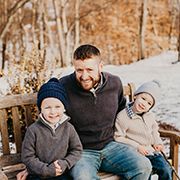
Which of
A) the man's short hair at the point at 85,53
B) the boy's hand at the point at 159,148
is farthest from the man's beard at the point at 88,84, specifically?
the boy's hand at the point at 159,148

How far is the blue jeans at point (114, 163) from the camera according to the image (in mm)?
2166

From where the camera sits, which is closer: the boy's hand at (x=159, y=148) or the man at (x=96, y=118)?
the man at (x=96, y=118)

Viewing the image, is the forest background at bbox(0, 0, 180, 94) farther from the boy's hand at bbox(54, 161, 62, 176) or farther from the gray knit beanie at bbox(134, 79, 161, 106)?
the boy's hand at bbox(54, 161, 62, 176)

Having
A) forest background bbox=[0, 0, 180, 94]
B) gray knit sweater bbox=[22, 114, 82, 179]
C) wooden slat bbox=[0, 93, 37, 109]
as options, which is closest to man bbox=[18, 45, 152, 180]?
gray knit sweater bbox=[22, 114, 82, 179]

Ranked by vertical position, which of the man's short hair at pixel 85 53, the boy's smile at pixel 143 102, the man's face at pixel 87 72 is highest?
the man's short hair at pixel 85 53

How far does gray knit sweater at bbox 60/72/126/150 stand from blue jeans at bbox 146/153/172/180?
1.67 feet

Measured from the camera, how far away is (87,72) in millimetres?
2406

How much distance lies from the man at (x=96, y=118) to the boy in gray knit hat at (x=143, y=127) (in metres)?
0.08

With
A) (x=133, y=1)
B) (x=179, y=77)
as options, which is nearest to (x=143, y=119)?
(x=179, y=77)

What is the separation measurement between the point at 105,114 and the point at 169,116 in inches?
130

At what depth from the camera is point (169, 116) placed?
17.7 feet

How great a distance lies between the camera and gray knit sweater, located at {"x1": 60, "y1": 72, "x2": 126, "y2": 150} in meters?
2.48

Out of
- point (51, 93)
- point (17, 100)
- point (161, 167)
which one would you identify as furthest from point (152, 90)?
point (17, 100)

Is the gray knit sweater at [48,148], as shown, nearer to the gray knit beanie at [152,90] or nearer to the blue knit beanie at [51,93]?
the blue knit beanie at [51,93]
